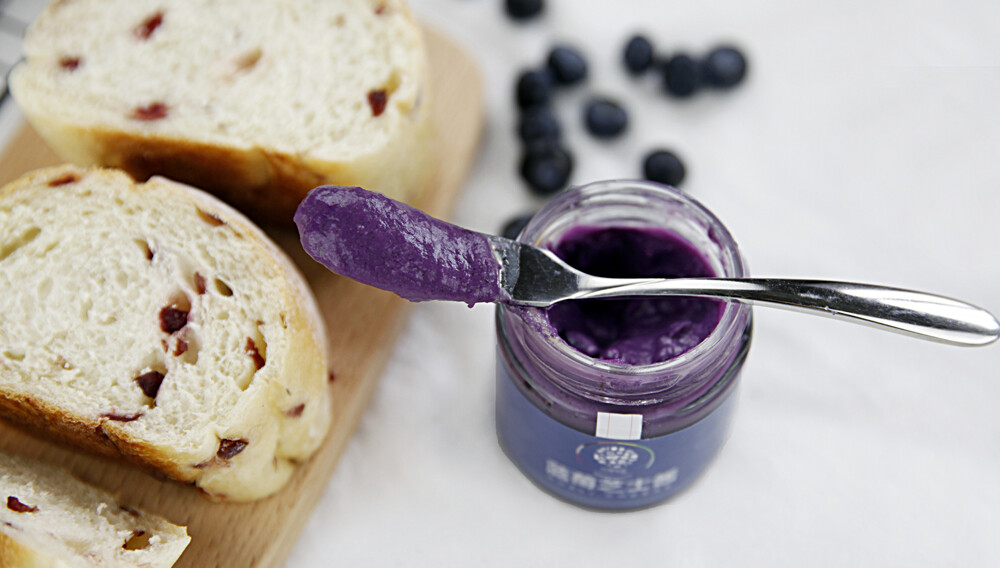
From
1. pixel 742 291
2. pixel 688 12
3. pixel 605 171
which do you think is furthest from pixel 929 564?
pixel 688 12

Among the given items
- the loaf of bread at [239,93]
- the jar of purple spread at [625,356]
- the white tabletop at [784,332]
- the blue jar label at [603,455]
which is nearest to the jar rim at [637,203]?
the jar of purple spread at [625,356]

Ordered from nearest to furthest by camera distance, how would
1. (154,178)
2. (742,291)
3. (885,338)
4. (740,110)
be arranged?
(742,291), (154,178), (885,338), (740,110)

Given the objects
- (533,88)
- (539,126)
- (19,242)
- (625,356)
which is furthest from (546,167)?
(19,242)

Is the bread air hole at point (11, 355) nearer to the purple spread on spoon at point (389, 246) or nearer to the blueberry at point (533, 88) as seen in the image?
the purple spread on spoon at point (389, 246)

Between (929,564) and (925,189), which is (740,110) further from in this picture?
(929,564)

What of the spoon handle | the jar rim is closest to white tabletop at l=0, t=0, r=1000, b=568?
the jar rim
